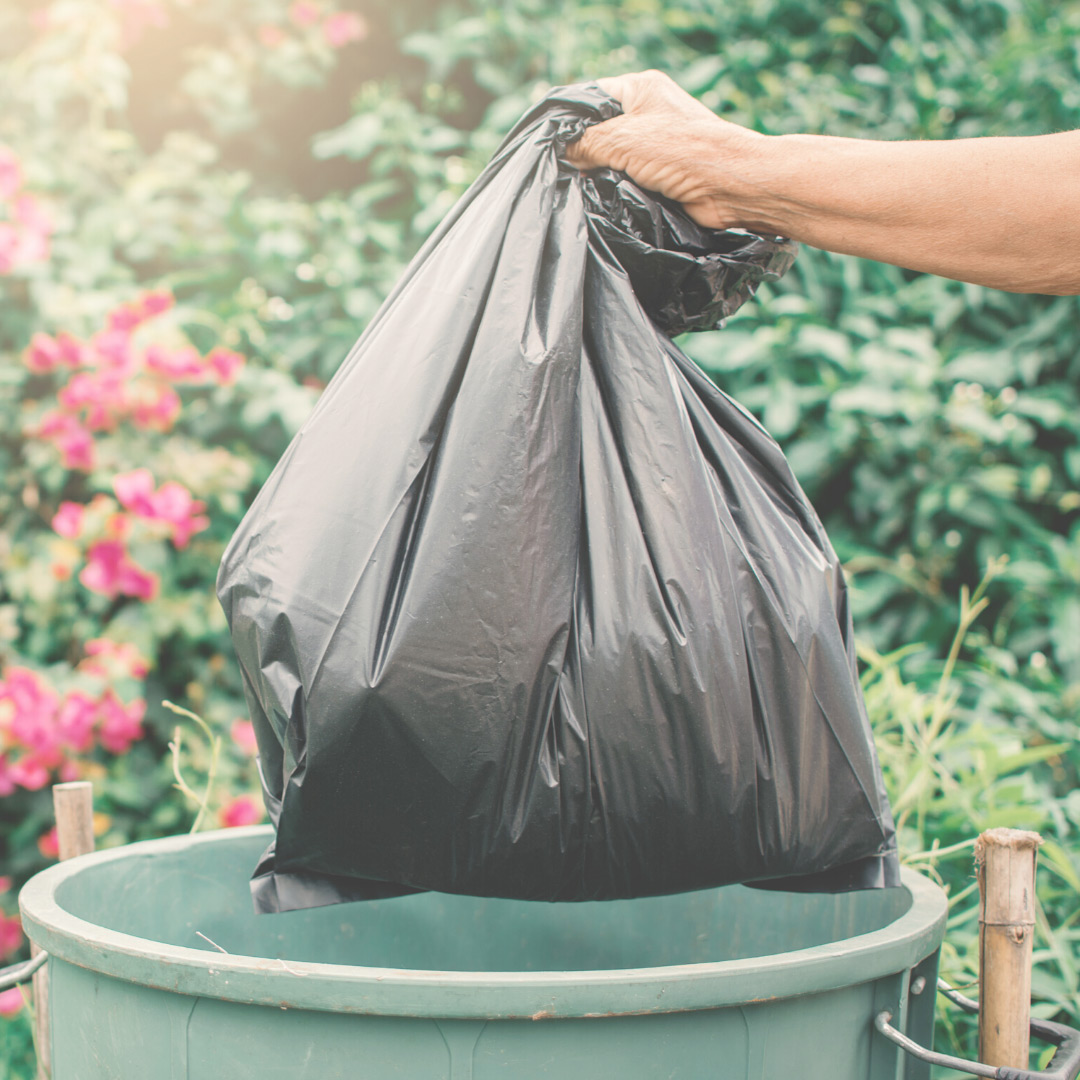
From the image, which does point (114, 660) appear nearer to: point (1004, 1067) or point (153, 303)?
point (153, 303)

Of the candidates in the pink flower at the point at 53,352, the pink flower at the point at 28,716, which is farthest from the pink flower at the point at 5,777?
the pink flower at the point at 53,352

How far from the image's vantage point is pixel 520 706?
0.89 m

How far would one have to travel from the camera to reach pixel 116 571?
2.23m

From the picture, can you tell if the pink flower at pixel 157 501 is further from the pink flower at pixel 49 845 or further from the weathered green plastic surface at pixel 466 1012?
the weathered green plastic surface at pixel 466 1012

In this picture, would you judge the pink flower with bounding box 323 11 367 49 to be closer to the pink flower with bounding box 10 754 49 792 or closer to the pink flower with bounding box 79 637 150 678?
the pink flower with bounding box 79 637 150 678

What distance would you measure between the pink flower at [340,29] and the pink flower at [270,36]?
Answer: 5.1 inches

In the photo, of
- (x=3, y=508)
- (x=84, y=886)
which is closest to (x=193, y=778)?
(x=3, y=508)

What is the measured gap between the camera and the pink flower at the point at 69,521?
2201 millimetres

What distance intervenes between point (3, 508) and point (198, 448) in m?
0.46

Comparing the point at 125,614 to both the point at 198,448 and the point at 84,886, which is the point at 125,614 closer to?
the point at 198,448

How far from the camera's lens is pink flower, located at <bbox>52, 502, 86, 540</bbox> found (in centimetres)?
220

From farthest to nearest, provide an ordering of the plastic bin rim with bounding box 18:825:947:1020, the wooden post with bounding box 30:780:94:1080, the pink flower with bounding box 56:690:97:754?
the pink flower with bounding box 56:690:97:754 → the wooden post with bounding box 30:780:94:1080 → the plastic bin rim with bounding box 18:825:947:1020

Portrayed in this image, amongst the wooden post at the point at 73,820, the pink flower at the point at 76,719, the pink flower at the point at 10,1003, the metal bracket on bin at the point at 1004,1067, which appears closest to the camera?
the metal bracket on bin at the point at 1004,1067

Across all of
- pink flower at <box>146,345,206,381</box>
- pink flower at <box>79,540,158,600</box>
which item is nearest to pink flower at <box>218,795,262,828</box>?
pink flower at <box>79,540,158,600</box>
